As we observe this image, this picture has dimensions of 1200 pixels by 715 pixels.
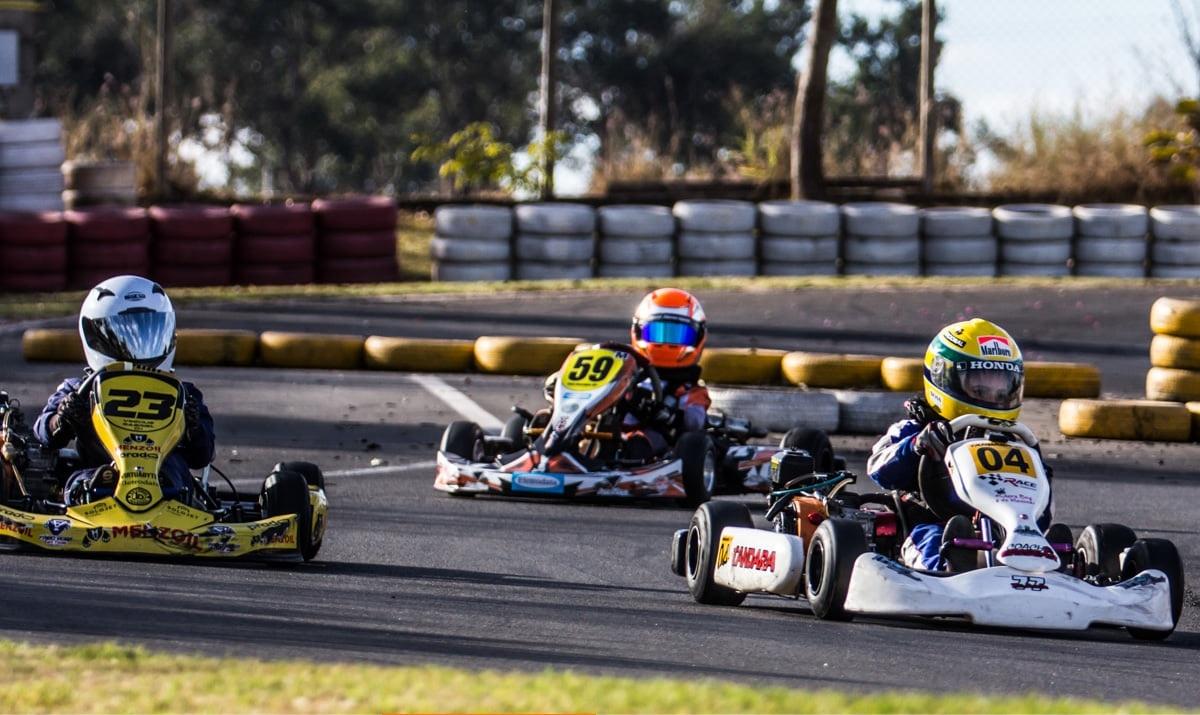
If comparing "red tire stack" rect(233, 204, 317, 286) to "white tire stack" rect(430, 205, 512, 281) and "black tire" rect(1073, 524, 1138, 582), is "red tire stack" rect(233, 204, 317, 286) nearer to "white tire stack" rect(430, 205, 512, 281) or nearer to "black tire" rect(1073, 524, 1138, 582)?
"white tire stack" rect(430, 205, 512, 281)

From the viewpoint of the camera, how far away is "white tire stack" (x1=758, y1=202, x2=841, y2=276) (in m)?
19.8

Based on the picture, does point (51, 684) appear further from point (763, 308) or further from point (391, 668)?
point (763, 308)

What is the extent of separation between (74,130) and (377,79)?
1520cm

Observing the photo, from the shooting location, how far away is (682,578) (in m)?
7.39

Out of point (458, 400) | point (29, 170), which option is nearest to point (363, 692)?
point (458, 400)

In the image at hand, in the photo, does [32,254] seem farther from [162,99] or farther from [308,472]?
[308,472]

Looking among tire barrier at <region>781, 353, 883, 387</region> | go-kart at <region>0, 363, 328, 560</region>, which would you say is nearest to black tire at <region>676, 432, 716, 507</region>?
go-kart at <region>0, 363, 328, 560</region>

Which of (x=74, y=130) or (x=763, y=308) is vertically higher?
(x=74, y=130)

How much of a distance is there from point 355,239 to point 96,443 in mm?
12493

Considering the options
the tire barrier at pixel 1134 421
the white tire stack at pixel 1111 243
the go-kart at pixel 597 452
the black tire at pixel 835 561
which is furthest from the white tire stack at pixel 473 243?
the black tire at pixel 835 561

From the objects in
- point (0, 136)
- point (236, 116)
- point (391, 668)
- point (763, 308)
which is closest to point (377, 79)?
point (236, 116)

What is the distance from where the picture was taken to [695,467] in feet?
30.9

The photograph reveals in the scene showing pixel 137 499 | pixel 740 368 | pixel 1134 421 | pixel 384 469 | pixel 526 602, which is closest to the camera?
pixel 526 602

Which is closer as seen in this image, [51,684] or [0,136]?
[51,684]
